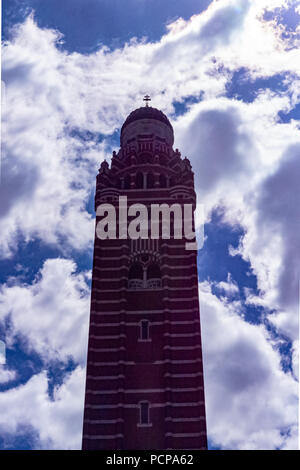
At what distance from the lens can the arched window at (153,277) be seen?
2052 inches

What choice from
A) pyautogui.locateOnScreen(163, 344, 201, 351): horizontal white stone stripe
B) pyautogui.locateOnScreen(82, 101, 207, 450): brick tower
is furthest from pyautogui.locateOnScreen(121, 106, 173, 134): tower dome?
pyautogui.locateOnScreen(163, 344, 201, 351): horizontal white stone stripe

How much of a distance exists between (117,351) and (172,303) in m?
6.19

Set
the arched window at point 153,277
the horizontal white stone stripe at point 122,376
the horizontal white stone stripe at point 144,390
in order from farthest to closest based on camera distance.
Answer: the arched window at point 153,277 → the horizontal white stone stripe at point 122,376 → the horizontal white stone stripe at point 144,390

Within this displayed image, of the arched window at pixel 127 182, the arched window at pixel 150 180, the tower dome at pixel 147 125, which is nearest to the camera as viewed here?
the arched window at pixel 150 180

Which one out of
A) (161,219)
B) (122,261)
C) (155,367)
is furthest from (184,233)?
(155,367)

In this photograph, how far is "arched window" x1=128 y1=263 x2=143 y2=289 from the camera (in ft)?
171

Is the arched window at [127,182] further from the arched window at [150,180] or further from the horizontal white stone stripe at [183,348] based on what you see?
the horizontal white stone stripe at [183,348]

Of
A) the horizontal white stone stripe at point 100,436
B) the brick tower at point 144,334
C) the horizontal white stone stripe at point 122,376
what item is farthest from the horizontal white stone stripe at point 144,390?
the horizontal white stone stripe at point 100,436

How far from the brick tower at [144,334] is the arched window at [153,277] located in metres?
0.09

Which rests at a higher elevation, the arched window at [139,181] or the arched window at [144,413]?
the arched window at [139,181]

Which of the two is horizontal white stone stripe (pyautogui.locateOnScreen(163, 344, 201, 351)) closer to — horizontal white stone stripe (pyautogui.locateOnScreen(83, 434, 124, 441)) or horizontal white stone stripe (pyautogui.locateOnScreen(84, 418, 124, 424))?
horizontal white stone stripe (pyautogui.locateOnScreen(84, 418, 124, 424))

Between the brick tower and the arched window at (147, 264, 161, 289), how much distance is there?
0.28 ft

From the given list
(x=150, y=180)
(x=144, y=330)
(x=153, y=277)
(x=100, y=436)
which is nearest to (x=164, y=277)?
(x=153, y=277)

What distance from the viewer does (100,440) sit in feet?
144
